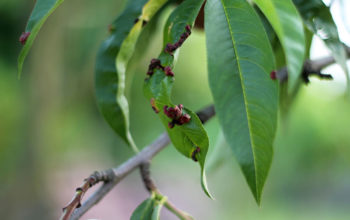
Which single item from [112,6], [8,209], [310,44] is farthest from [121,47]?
[8,209]

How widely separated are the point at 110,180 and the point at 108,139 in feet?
14.6

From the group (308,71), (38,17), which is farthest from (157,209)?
(308,71)

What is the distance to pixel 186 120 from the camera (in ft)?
1.20

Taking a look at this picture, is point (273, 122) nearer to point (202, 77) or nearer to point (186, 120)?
point (186, 120)

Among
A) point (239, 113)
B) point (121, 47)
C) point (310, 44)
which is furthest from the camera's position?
point (310, 44)

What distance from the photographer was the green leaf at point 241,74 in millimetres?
352

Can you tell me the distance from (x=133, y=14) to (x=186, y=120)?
0.20 m

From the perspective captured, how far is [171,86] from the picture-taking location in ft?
1.26

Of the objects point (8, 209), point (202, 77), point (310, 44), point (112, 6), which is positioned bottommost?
point (202, 77)

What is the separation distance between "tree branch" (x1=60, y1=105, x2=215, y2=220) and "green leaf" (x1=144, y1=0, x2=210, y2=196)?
0.37ft

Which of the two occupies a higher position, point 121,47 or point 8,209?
point 121,47

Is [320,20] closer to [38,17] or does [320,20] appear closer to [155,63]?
[155,63]

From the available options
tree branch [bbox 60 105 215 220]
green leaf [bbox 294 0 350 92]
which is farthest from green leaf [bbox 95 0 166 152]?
green leaf [bbox 294 0 350 92]

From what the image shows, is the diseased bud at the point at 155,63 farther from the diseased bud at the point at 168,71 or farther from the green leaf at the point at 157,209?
the green leaf at the point at 157,209
